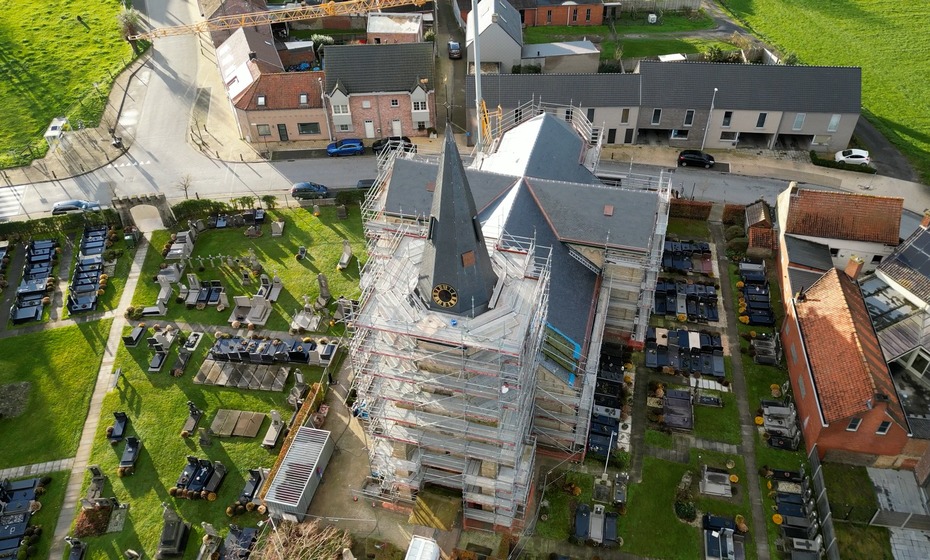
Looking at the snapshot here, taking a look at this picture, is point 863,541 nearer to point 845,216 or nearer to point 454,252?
point 845,216

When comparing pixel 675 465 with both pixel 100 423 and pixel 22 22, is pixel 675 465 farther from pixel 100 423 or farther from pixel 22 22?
pixel 22 22

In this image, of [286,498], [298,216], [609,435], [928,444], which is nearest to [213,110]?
[298,216]

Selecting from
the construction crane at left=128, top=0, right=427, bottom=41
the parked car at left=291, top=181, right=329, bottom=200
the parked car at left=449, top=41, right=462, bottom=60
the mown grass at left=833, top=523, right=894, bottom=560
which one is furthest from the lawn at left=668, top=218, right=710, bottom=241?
the construction crane at left=128, top=0, right=427, bottom=41

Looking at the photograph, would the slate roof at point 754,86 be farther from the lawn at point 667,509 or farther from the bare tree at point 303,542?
the bare tree at point 303,542

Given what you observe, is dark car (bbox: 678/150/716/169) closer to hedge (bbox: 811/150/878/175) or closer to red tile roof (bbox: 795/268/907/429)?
hedge (bbox: 811/150/878/175)

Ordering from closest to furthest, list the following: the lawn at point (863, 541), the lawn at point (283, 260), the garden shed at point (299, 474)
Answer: the lawn at point (863, 541)
the garden shed at point (299, 474)
the lawn at point (283, 260)

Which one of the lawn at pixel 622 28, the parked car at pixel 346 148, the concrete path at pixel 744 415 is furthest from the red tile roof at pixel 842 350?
the lawn at pixel 622 28

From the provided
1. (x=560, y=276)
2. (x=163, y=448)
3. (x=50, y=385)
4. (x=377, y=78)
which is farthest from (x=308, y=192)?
(x=560, y=276)
